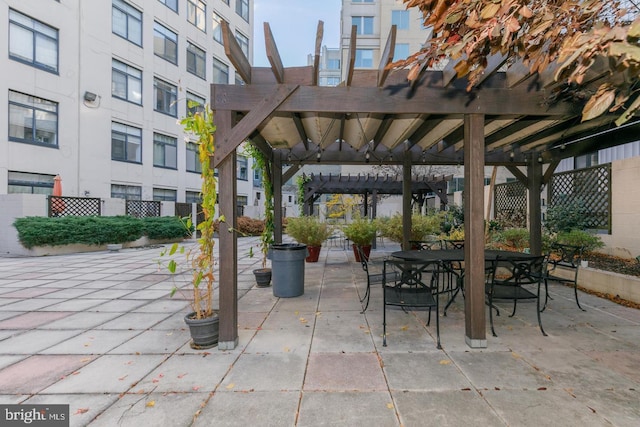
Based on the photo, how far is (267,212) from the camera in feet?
19.4

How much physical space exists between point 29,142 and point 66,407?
39.4ft

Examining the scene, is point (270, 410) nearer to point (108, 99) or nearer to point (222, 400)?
point (222, 400)

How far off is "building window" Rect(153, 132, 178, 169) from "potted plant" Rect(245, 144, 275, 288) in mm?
11540

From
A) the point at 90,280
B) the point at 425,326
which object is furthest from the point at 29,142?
the point at 425,326

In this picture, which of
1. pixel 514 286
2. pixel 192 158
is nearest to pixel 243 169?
pixel 192 158

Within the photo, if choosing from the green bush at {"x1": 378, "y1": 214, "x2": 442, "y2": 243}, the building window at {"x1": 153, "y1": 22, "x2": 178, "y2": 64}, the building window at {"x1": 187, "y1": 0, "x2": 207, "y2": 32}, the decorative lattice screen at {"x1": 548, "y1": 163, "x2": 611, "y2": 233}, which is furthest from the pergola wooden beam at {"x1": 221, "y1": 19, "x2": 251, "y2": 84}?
the building window at {"x1": 187, "y1": 0, "x2": 207, "y2": 32}

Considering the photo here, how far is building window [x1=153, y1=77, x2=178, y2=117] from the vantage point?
594 inches

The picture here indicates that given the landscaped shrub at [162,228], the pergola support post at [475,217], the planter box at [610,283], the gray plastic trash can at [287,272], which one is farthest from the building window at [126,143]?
the planter box at [610,283]

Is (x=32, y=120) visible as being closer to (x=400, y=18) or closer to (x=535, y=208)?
(x=535, y=208)

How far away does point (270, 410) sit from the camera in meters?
2.06

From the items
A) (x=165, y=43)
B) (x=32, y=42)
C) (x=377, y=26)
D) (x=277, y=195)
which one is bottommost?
(x=277, y=195)

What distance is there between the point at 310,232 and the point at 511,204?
6.78 meters

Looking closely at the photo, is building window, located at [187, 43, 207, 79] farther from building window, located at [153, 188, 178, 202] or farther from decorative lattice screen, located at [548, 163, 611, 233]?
decorative lattice screen, located at [548, 163, 611, 233]

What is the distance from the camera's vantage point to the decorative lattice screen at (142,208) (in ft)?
41.5
